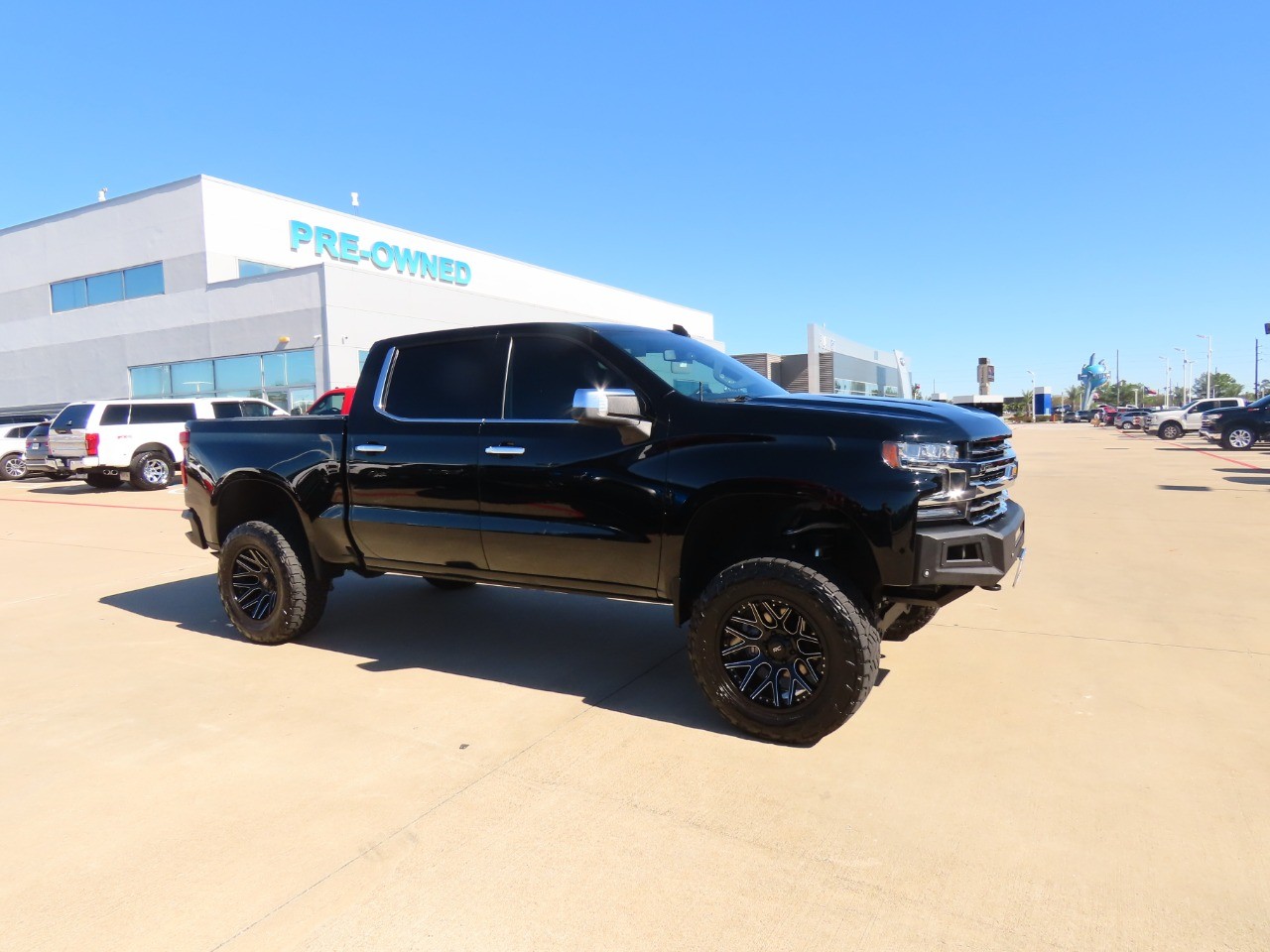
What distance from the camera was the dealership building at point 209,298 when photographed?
27.3 meters

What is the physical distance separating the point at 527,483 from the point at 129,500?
1340 centimetres

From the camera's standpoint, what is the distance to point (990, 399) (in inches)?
213

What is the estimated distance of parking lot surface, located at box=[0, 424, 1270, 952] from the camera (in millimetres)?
2514

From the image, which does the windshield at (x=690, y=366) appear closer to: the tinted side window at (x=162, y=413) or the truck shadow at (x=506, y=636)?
the truck shadow at (x=506, y=636)

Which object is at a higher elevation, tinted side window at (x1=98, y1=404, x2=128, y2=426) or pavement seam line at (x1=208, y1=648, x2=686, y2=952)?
tinted side window at (x1=98, y1=404, x2=128, y2=426)

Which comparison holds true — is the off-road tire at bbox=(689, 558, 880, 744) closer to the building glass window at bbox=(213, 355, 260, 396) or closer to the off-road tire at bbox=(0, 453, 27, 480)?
the off-road tire at bbox=(0, 453, 27, 480)

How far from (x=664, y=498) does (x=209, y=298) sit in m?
29.3

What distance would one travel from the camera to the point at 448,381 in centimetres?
491

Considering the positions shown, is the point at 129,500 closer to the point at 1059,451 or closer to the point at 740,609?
the point at 740,609

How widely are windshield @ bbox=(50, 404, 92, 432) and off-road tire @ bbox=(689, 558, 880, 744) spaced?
16680 millimetres

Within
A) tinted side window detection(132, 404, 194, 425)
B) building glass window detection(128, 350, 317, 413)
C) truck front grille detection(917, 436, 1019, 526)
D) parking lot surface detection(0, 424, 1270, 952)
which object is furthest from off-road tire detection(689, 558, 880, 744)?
building glass window detection(128, 350, 317, 413)

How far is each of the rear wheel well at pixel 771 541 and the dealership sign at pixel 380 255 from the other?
104ft

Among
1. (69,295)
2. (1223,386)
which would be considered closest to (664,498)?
(69,295)

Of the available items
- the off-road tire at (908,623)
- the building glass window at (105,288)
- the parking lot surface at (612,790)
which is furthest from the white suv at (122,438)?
the building glass window at (105,288)
